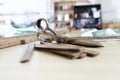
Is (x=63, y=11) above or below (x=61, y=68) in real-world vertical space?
above

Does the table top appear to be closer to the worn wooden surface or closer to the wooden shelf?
the worn wooden surface

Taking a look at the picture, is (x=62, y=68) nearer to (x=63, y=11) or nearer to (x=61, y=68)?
(x=61, y=68)

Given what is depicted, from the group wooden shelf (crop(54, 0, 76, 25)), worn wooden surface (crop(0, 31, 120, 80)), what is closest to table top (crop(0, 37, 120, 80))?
worn wooden surface (crop(0, 31, 120, 80))

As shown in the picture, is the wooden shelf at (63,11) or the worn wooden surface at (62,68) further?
the wooden shelf at (63,11)

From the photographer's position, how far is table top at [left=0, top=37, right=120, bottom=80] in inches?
18.4

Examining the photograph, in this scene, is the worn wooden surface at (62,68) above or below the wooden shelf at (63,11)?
below

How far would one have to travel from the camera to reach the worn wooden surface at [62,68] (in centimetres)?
47

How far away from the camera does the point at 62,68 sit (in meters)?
0.55

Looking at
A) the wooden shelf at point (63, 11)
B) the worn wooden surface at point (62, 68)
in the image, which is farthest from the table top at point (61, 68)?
the wooden shelf at point (63, 11)

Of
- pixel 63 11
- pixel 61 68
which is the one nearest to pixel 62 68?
pixel 61 68

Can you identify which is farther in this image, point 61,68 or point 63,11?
point 63,11

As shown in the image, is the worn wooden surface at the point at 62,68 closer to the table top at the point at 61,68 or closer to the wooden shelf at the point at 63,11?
the table top at the point at 61,68

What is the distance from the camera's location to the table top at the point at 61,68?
1.53 ft

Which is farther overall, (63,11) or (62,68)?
(63,11)
